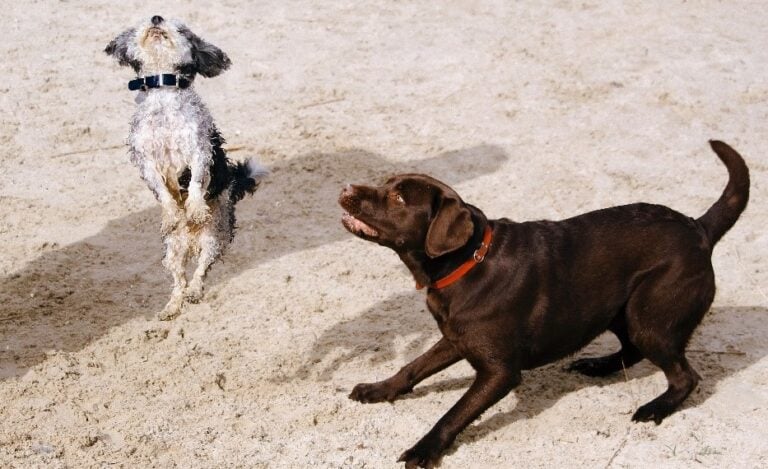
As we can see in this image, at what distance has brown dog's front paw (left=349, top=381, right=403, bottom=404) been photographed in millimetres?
6074

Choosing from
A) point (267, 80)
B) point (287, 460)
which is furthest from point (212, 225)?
point (267, 80)

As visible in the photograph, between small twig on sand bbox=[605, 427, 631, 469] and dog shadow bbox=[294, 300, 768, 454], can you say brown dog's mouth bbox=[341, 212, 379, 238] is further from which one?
small twig on sand bbox=[605, 427, 631, 469]

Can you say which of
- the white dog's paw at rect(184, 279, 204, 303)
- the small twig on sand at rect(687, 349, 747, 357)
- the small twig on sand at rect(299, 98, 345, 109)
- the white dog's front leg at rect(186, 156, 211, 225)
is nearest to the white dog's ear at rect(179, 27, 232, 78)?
the white dog's front leg at rect(186, 156, 211, 225)

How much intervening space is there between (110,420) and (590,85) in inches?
261

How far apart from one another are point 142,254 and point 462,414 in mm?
3501

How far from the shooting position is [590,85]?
10820 millimetres

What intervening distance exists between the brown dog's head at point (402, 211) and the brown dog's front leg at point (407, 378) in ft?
2.89

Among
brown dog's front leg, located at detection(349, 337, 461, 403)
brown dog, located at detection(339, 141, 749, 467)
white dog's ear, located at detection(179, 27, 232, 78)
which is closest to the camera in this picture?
brown dog, located at detection(339, 141, 749, 467)

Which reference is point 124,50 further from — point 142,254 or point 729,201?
point 729,201

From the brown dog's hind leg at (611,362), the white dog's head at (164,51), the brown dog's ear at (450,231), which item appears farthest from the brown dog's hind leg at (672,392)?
the white dog's head at (164,51)

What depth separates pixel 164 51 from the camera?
6344mm

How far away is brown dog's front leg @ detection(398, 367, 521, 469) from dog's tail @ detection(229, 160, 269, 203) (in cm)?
227

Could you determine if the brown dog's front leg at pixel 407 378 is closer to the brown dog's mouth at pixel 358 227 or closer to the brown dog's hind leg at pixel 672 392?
the brown dog's mouth at pixel 358 227

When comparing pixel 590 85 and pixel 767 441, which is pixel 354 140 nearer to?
pixel 590 85
